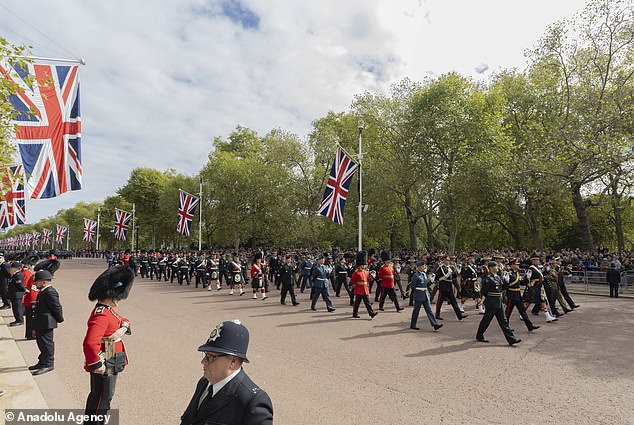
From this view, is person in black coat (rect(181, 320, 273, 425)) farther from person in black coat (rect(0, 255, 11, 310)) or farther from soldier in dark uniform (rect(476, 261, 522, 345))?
person in black coat (rect(0, 255, 11, 310))

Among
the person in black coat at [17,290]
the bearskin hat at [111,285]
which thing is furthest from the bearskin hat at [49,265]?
the bearskin hat at [111,285]

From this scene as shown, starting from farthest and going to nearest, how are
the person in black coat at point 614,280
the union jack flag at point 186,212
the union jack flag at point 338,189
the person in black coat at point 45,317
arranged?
1. the union jack flag at point 186,212
2. the union jack flag at point 338,189
3. the person in black coat at point 614,280
4. the person in black coat at point 45,317

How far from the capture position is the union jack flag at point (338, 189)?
1777cm

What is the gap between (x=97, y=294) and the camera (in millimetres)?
4430

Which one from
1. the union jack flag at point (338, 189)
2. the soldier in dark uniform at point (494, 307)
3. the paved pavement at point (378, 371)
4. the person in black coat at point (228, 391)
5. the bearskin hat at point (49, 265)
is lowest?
the paved pavement at point (378, 371)

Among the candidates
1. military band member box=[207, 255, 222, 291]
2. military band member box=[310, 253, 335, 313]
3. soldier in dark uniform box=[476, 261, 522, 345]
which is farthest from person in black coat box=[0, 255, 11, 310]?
soldier in dark uniform box=[476, 261, 522, 345]

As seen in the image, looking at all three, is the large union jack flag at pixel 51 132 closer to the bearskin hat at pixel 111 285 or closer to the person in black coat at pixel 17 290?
the person in black coat at pixel 17 290

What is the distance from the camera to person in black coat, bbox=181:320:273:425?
220 centimetres

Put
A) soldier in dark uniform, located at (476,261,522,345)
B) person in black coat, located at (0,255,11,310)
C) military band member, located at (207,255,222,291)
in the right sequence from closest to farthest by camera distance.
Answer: soldier in dark uniform, located at (476,261,522,345), person in black coat, located at (0,255,11,310), military band member, located at (207,255,222,291)

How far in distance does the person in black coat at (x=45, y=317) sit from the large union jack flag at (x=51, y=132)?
306 cm

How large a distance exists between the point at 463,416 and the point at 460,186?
2355cm

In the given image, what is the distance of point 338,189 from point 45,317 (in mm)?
12918

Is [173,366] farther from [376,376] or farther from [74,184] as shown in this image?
[74,184]

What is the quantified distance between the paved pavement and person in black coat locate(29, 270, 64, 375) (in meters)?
0.24
